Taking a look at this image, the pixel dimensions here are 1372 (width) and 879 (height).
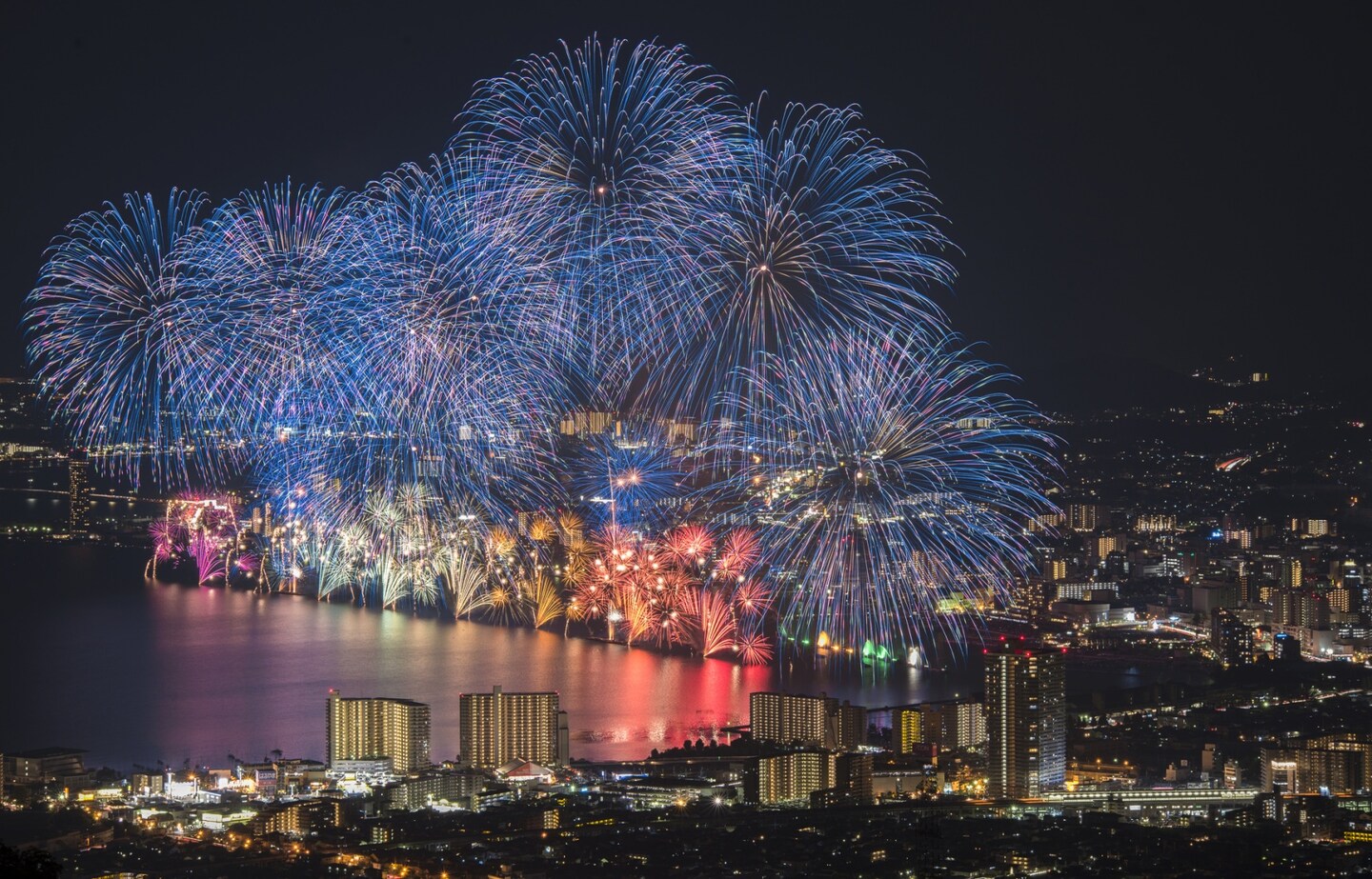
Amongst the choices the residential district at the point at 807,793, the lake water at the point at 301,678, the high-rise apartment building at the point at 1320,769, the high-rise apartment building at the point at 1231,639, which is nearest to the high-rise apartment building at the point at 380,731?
the residential district at the point at 807,793

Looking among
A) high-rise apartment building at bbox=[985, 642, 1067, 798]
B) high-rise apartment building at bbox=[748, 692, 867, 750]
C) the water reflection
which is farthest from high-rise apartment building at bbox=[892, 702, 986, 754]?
the water reflection

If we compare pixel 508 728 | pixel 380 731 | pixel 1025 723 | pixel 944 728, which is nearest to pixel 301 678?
pixel 380 731

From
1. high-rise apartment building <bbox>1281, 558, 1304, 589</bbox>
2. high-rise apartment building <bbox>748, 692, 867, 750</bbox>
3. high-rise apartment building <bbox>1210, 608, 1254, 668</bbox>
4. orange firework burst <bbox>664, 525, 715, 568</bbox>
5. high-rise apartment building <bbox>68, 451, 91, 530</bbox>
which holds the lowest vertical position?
high-rise apartment building <bbox>748, 692, 867, 750</bbox>

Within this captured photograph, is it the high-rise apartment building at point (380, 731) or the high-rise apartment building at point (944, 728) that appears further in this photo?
the high-rise apartment building at point (944, 728)

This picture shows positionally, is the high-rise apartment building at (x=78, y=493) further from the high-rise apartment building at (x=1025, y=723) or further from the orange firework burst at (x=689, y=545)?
the high-rise apartment building at (x=1025, y=723)

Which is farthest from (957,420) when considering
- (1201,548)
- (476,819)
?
(1201,548)

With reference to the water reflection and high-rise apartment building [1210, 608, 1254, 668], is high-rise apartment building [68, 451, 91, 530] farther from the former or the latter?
high-rise apartment building [1210, 608, 1254, 668]
